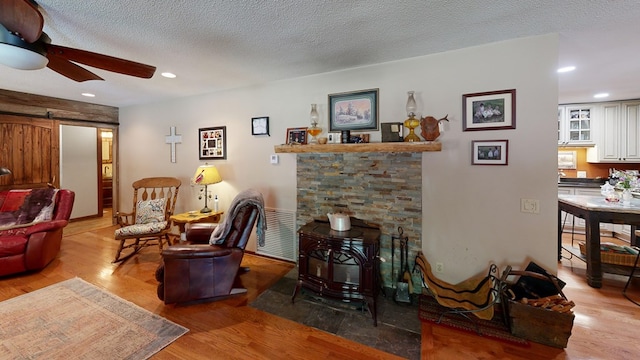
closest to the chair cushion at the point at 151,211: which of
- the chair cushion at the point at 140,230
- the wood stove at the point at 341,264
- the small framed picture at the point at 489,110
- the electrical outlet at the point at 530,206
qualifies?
the chair cushion at the point at 140,230

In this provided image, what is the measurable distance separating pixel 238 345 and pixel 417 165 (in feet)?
7.19

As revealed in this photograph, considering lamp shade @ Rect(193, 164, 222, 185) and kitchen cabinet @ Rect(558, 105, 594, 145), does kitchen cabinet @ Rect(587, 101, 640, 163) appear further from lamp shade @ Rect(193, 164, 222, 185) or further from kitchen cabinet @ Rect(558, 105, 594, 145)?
lamp shade @ Rect(193, 164, 222, 185)

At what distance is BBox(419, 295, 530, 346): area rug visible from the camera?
1.91 metres

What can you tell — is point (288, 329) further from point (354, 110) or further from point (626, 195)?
point (626, 195)

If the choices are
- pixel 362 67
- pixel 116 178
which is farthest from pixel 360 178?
pixel 116 178

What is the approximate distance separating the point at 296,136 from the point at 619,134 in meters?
5.45

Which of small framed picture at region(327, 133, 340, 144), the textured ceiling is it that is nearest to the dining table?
the textured ceiling

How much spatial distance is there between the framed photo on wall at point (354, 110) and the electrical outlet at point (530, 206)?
1.49m

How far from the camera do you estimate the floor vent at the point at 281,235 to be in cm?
324

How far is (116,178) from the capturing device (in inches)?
192

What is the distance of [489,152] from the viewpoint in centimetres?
227

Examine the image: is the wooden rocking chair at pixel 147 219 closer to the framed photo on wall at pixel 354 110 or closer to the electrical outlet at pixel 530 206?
the framed photo on wall at pixel 354 110

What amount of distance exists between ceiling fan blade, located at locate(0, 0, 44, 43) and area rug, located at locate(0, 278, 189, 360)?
208 cm

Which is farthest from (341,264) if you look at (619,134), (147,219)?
(619,134)
